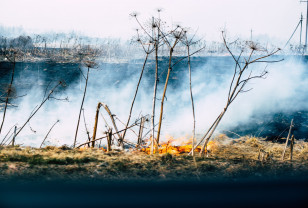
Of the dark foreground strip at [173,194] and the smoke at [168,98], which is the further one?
the smoke at [168,98]

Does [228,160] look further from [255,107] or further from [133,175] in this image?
[255,107]

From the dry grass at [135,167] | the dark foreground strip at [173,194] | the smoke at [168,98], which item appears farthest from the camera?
the smoke at [168,98]

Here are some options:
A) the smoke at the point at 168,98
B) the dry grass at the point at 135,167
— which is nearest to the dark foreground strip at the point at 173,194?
the dry grass at the point at 135,167

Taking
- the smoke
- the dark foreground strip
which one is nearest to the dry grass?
the dark foreground strip

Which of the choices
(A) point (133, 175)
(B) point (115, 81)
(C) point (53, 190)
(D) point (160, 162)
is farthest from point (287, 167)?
(B) point (115, 81)

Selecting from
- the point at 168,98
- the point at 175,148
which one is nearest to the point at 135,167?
the point at 175,148

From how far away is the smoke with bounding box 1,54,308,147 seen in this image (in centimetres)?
1262

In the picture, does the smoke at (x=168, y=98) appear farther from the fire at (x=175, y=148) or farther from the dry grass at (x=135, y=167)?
the dry grass at (x=135, y=167)

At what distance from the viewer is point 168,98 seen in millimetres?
16953

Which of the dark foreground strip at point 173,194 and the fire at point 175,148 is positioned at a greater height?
the dark foreground strip at point 173,194

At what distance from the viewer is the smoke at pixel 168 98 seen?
41.4ft

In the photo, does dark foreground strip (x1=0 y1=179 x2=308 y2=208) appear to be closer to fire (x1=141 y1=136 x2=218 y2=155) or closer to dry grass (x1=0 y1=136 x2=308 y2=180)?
dry grass (x1=0 y1=136 x2=308 y2=180)

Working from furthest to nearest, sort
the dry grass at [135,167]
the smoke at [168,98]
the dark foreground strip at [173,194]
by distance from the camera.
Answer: the smoke at [168,98], the dry grass at [135,167], the dark foreground strip at [173,194]

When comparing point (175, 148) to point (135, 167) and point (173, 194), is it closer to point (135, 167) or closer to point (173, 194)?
point (135, 167)
